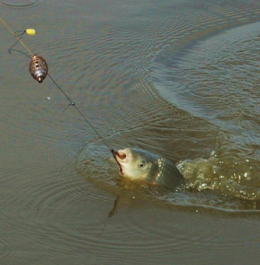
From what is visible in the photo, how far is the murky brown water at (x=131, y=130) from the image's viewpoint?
13.7 ft

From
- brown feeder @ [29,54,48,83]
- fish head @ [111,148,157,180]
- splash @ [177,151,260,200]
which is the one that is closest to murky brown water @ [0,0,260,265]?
splash @ [177,151,260,200]

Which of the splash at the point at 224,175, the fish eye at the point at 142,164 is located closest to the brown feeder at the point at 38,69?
the fish eye at the point at 142,164

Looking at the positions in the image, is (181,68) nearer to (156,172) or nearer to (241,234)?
(156,172)

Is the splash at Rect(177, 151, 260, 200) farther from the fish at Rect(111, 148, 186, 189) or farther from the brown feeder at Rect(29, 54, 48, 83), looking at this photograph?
the brown feeder at Rect(29, 54, 48, 83)

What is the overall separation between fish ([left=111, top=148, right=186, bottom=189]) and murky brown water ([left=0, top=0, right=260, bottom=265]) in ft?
0.34

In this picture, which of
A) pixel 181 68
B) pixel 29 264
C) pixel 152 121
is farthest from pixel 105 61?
pixel 29 264

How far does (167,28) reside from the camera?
7.89 metres

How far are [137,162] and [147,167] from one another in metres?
0.09

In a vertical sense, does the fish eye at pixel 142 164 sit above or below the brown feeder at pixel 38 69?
below

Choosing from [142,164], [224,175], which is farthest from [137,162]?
[224,175]

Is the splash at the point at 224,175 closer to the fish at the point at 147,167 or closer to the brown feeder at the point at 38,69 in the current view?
the fish at the point at 147,167

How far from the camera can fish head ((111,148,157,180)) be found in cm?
471

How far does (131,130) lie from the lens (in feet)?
18.5

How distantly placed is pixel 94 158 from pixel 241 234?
4.80ft
